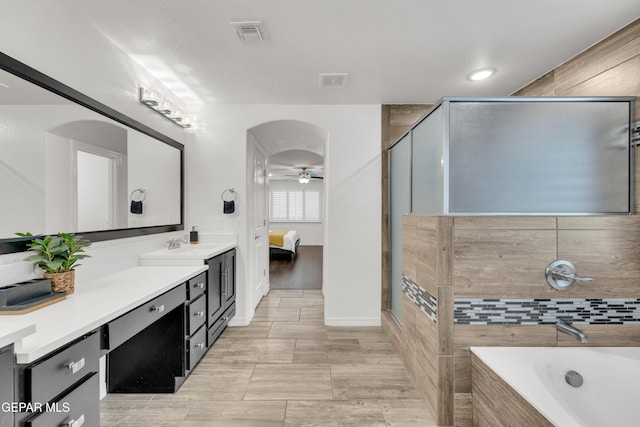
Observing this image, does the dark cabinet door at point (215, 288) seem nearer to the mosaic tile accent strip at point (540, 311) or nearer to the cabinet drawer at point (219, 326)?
the cabinet drawer at point (219, 326)

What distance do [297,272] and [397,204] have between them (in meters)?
3.33

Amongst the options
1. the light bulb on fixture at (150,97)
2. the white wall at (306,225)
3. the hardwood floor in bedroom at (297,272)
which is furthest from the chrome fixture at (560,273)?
the white wall at (306,225)

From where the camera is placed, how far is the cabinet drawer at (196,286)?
6.98 ft

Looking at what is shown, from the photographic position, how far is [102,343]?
1271 millimetres

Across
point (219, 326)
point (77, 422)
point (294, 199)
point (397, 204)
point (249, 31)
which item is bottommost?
point (219, 326)

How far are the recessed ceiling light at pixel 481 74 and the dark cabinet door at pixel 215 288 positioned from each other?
2781 millimetres

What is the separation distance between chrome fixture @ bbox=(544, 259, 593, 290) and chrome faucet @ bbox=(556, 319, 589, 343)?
210mm

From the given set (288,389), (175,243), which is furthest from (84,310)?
(175,243)

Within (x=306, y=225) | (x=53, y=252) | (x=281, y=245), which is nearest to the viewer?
(x=53, y=252)

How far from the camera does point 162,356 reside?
2039 mm

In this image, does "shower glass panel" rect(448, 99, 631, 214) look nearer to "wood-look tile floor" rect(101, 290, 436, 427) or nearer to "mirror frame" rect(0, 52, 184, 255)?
"wood-look tile floor" rect(101, 290, 436, 427)

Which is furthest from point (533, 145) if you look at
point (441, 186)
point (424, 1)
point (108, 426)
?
point (108, 426)

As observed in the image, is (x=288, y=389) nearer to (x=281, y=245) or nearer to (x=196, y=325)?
(x=196, y=325)

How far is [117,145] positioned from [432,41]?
92.5 inches
